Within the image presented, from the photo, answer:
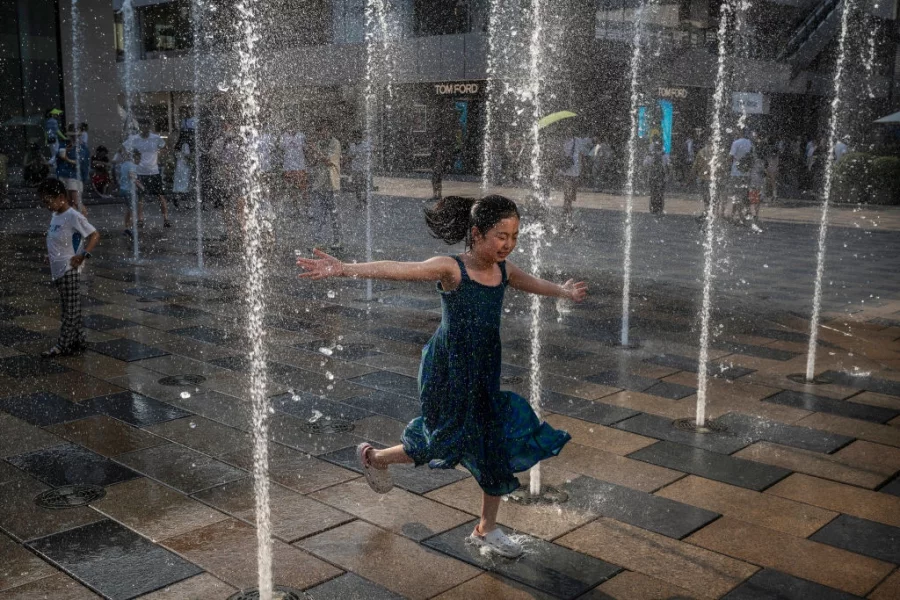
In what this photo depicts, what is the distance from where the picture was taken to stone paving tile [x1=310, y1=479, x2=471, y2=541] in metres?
3.74

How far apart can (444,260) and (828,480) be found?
Result: 234 cm

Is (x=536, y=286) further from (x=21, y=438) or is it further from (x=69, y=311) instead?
(x=69, y=311)

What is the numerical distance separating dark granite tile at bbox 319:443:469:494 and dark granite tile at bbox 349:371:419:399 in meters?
1.14

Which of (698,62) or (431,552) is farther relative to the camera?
(698,62)

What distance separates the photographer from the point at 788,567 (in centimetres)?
338

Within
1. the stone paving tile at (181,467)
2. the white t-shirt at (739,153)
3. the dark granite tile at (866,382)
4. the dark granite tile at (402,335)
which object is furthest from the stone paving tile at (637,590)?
the white t-shirt at (739,153)

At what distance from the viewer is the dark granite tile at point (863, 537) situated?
3.52 metres

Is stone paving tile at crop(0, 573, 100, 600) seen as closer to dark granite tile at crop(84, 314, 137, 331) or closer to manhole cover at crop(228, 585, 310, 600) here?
manhole cover at crop(228, 585, 310, 600)

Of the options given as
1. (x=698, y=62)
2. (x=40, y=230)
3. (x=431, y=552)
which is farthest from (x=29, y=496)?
(x=698, y=62)

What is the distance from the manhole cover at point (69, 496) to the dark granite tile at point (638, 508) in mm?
2206

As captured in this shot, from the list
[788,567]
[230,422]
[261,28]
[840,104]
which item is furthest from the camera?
[261,28]

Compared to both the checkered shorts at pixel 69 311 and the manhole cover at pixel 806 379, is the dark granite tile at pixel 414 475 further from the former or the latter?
the checkered shorts at pixel 69 311

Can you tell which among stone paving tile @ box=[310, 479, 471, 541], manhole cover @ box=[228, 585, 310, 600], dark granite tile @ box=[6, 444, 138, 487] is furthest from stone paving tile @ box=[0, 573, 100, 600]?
stone paving tile @ box=[310, 479, 471, 541]

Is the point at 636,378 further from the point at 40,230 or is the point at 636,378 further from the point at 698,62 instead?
the point at 698,62
